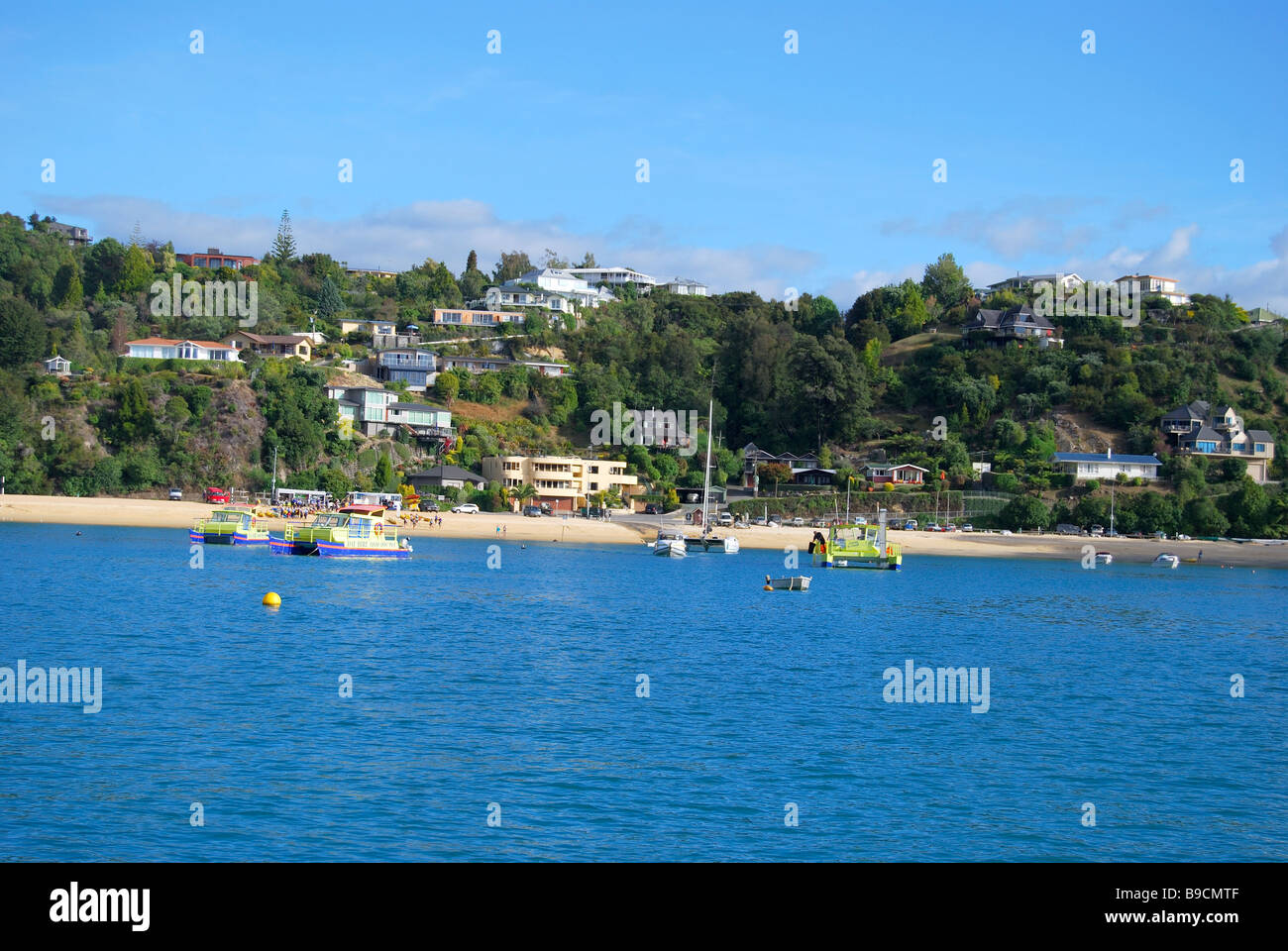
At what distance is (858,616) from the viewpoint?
151 ft

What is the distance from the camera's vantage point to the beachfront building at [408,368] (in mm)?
110625

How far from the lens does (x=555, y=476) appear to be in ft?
318

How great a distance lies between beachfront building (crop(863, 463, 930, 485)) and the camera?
102 meters

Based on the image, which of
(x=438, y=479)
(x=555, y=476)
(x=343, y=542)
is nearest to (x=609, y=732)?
(x=343, y=542)

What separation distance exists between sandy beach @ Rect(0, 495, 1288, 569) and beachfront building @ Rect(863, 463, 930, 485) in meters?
11.2

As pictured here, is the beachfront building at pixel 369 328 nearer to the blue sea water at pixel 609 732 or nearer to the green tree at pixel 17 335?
the green tree at pixel 17 335

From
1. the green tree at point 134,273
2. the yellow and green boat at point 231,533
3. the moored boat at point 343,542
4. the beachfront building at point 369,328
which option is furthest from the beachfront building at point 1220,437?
the green tree at point 134,273

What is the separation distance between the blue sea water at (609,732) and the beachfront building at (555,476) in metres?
49.3

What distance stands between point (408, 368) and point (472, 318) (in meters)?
22.9

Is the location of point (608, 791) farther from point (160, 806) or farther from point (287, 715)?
point (287, 715)

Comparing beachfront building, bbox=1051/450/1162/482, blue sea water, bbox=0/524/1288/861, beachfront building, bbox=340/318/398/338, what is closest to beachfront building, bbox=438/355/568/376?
beachfront building, bbox=340/318/398/338
